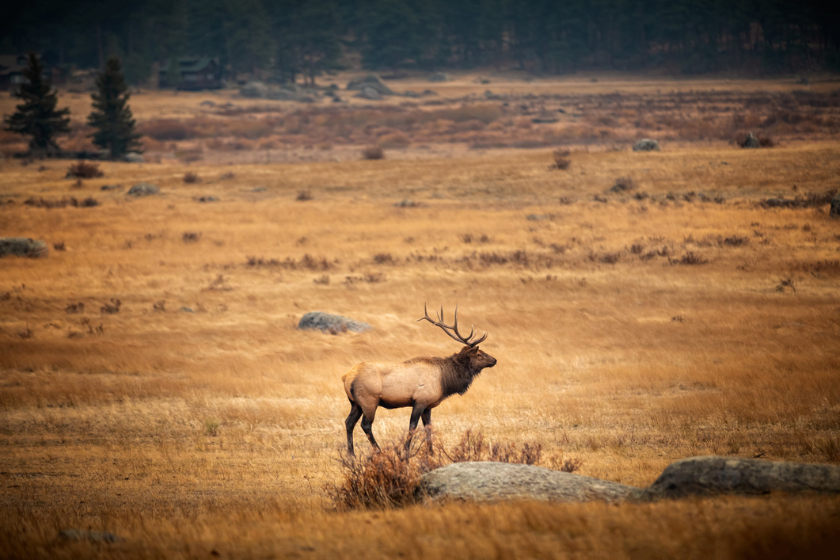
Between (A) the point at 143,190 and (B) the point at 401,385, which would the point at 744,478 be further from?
(A) the point at 143,190

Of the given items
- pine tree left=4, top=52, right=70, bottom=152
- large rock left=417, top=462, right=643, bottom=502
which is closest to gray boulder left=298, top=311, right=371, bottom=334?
large rock left=417, top=462, right=643, bottom=502

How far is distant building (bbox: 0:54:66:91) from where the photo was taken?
112 m

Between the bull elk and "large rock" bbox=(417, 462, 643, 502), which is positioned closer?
"large rock" bbox=(417, 462, 643, 502)

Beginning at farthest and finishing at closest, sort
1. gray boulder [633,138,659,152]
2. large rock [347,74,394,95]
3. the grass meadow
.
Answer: large rock [347,74,394,95], gray boulder [633,138,659,152], the grass meadow

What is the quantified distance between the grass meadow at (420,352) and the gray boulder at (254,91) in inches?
3025

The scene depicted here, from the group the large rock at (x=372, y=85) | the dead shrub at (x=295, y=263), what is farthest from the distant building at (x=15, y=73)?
the dead shrub at (x=295, y=263)

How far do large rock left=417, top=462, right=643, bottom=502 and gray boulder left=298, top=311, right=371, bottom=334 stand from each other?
1256 cm

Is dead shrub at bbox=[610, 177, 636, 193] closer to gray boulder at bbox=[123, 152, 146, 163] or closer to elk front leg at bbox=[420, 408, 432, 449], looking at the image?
elk front leg at bbox=[420, 408, 432, 449]

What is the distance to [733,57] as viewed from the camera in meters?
141

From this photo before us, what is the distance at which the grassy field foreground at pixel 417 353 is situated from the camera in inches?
258

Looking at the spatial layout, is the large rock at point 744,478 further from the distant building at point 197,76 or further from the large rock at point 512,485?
the distant building at point 197,76

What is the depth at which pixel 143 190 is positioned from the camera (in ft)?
145

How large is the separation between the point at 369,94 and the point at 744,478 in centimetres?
11496

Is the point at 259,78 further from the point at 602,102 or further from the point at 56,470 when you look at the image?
the point at 56,470
